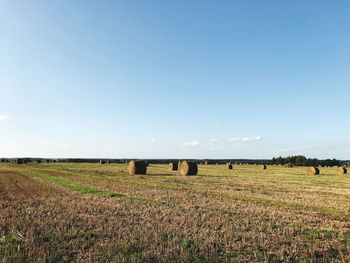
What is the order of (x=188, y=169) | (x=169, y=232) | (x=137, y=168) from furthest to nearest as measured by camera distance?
(x=188, y=169), (x=137, y=168), (x=169, y=232)

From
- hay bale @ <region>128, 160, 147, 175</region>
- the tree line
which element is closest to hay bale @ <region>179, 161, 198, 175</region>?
hay bale @ <region>128, 160, 147, 175</region>

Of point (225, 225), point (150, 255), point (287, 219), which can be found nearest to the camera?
point (150, 255)

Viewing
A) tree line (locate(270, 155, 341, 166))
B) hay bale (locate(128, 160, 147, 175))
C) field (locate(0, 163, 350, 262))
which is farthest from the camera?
tree line (locate(270, 155, 341, 166))

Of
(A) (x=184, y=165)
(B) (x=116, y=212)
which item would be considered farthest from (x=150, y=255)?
(A) (x=184, y=165)

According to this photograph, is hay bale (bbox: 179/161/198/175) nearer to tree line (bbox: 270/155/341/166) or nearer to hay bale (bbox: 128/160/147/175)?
hay bale (bbox: 128/160/147/175)

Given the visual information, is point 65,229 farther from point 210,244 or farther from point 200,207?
point 200,207

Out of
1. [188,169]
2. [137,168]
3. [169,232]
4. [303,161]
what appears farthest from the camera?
[303,161]

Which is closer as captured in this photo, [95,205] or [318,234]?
[318,234]

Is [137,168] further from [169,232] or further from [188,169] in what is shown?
[169,232]

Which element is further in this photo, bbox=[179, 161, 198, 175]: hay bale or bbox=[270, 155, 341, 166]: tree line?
bbox=[270, 155, 341, 166]: tree line

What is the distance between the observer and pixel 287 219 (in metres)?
9.13

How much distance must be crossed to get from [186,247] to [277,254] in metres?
2.21

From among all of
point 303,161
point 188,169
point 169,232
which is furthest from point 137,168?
point 303,161

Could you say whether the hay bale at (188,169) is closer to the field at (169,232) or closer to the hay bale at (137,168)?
the hay bale at (137,168)
